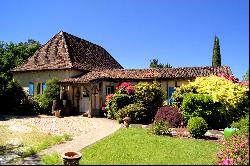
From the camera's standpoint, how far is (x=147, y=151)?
11641 mm

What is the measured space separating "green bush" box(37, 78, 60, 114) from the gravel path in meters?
3.29

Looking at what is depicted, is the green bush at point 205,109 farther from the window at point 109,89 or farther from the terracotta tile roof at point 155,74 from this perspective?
the window at point 109,89

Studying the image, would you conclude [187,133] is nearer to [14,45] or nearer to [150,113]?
[150,113]

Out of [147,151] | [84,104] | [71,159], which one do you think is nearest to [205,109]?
[147,151]

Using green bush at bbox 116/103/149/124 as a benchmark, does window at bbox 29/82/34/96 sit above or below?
above

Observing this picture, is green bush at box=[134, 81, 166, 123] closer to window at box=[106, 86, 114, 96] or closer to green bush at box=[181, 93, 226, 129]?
green bush at box=[181, 93, 226, 129]

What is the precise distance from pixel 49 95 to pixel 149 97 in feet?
29.5

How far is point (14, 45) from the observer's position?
41406mm

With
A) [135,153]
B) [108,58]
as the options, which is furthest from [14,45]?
[135,153]

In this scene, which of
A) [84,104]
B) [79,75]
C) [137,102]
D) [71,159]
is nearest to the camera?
[71,159]

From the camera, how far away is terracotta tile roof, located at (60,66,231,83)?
2384cm

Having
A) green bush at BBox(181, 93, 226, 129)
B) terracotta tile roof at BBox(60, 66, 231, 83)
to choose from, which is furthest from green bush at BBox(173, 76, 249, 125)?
terracotta tile roof at BBox(60, 66, 231, 83)

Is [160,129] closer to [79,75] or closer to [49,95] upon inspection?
[49,95]

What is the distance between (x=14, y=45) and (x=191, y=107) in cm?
3110
